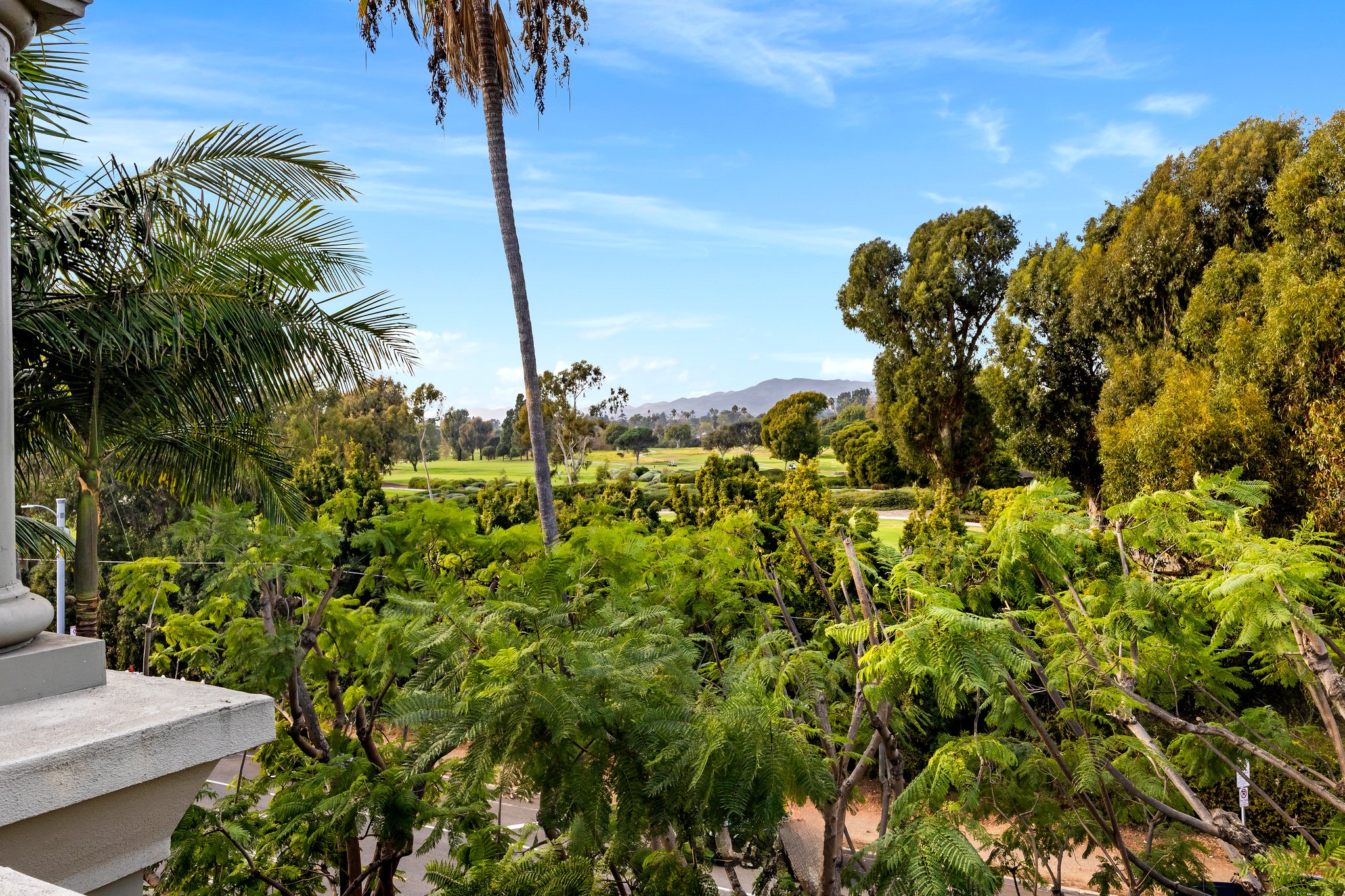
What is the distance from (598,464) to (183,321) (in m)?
51.8

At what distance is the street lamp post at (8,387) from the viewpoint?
6.61 feet

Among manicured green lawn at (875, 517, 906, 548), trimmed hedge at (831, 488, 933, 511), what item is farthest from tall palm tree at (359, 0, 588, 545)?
trimmed hedge at (831, 488, 933, 511)

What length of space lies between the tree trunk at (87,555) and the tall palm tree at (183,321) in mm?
14

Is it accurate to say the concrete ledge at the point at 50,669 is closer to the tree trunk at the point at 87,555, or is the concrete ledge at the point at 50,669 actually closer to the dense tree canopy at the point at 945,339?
the tree trunk at the point at 87,555

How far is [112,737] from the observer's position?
5.69 feet

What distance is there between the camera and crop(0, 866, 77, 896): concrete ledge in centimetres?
125

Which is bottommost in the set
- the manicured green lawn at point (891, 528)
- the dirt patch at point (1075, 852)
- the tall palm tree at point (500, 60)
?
the dirt patch at point (1075, 852)

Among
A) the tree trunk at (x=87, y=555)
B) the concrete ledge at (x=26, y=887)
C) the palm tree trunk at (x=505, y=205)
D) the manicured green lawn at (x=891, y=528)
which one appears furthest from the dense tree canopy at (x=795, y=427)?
the concrete ledge at (x=26, y=887)

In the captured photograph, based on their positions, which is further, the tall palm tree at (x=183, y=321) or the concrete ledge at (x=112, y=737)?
the tall palm tree at (x=183, y=321)

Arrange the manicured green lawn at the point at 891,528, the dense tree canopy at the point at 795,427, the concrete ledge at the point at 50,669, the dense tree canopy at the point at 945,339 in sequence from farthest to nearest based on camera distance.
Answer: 1. the dense tree canopy at the point at 795,427
2. the dense tree canopy at the point at 945,339
3. the manicured green lawn at the point at 891,528
4. the concrete ledge at the point at 50,669

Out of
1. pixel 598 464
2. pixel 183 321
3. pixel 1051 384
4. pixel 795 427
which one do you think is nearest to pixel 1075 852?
pixel 183 321

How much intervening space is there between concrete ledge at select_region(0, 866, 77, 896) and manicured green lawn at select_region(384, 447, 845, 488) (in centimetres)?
5091

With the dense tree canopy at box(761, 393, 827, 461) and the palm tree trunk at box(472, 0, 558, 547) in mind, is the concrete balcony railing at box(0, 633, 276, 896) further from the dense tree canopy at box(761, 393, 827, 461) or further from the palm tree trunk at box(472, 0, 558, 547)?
the dense tree canopy at box(761, 393, 827, 461)

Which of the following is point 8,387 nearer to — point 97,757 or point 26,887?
point 97,757
